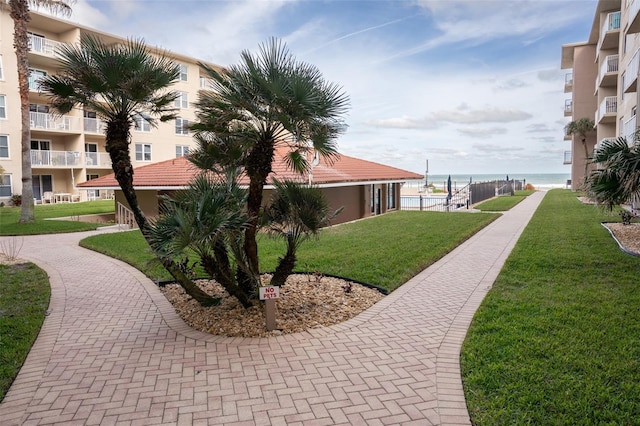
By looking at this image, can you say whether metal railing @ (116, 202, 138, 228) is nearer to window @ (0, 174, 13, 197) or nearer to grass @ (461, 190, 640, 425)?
window @ (0, 174, 13, 197)

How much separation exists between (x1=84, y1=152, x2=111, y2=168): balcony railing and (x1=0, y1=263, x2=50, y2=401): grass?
84.0 feet

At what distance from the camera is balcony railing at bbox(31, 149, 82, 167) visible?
29.5 meters

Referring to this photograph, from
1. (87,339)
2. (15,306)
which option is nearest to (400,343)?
(87,339)

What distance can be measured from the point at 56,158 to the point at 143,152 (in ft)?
22.4

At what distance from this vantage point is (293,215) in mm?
6211

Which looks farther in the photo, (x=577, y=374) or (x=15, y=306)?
(x=15, y=306)

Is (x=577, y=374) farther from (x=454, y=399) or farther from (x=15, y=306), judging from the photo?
(x=15, y=306)

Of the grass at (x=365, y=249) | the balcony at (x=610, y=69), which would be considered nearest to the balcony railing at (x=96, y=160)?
the grass at (x=365, y=249)

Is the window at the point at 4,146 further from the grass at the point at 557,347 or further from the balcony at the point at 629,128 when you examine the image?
the balcony at the point at 629,128

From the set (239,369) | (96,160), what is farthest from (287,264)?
(96,160)

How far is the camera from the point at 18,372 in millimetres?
4621

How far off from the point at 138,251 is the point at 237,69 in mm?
7705

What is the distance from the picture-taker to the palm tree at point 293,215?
20.4ft

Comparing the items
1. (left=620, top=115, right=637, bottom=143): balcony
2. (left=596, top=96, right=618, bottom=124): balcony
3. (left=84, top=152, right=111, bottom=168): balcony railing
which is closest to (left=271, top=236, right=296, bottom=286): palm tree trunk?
(left=620, top=115, right=637, bottom=143): balcony
